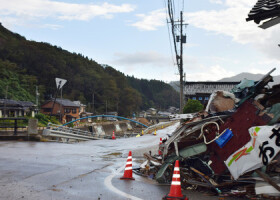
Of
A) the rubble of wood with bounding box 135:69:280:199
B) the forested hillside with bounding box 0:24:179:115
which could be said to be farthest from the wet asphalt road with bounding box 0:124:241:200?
the forested hillside with bounding box 0:24:179:115

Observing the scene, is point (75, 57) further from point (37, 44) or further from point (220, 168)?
point (220, 168)

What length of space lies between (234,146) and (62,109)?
89.8m

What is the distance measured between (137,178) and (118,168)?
2283mm

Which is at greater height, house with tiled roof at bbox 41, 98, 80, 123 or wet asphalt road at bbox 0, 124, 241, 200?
house with tiled roof at bbox 41, 98, 80, 123

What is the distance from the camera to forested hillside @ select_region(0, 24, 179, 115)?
94.9m

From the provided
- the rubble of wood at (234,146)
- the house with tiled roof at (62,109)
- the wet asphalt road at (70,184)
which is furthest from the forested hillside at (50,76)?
the rubble of wood at (234,146)

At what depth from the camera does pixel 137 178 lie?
1008cm

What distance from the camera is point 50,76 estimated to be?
11275cm

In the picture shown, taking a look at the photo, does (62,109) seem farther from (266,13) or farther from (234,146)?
(266,13)

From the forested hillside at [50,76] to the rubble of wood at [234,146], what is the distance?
250 ft

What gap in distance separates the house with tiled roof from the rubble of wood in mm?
84684

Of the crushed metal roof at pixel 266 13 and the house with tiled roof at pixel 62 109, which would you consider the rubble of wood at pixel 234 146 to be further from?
the house with tiled roof at pixel 62 109

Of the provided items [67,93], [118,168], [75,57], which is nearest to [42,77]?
[67,93]

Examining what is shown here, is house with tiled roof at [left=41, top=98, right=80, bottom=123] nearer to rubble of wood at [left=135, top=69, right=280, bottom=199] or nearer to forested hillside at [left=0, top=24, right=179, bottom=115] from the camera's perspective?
forested hillside at [left=0, top=24, right=179, bottom=115]
